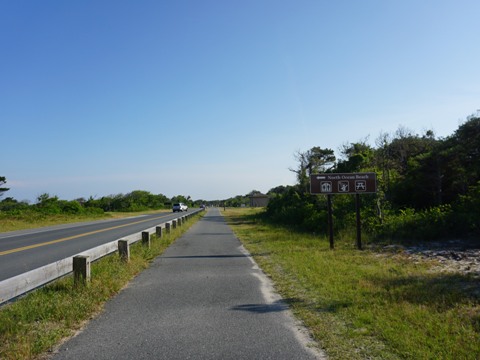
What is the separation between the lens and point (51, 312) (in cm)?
589

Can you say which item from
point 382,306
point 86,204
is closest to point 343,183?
point 382,306

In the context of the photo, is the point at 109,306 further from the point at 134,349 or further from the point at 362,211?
the point at 362,211

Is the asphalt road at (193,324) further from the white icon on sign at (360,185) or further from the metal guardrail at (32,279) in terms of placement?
the white icon on sign at (360,185)

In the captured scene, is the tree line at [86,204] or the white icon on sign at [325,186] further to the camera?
the tree line at [86,204]

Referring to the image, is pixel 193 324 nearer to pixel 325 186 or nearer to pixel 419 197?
pixel 325 186

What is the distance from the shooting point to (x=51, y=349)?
470 centimetres

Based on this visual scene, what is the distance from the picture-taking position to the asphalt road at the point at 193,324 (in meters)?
4.59

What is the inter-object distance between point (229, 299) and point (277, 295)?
95cm

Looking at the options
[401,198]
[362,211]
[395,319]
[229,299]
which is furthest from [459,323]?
[401,198]

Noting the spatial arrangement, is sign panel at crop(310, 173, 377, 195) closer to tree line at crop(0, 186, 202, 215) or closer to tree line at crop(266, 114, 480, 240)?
tree line at crop(266, 114, 480, 240)

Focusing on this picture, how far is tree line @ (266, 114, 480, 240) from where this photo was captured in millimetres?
16031

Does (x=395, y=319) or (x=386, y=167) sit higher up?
(x=386, y=167)

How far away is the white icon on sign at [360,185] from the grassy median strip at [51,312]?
931 cm

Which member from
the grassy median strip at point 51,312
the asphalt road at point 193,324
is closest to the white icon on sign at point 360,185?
the asphalt road at point 193,324
